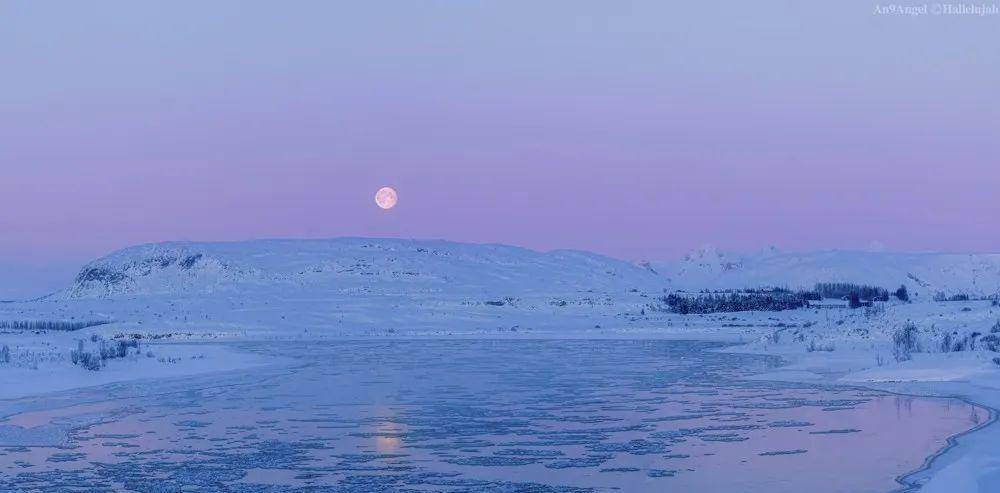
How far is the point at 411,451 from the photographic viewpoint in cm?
1264

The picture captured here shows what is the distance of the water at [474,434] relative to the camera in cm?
1071

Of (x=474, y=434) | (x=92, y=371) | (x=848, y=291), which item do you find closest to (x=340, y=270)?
(x=848, y=291)

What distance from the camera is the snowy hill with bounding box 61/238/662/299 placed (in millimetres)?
75750

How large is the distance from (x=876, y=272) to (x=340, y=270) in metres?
45.8

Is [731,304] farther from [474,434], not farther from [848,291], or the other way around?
[474,434]

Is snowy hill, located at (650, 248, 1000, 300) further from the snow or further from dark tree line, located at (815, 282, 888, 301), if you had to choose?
dark tree line, located at (815, 282, 888, 301)

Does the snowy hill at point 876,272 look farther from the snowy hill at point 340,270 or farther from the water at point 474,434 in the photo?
the water at point 474,434

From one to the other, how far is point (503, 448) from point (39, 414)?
8.60 m

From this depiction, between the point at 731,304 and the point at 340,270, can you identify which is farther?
the point at 340,270

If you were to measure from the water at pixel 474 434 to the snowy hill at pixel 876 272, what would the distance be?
64592mm

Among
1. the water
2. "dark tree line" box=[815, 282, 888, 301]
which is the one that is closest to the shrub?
the water

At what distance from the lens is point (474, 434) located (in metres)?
14.1

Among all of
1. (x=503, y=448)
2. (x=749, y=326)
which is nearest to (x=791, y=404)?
(x=503, y=448)

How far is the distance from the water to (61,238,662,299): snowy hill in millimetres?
51414
